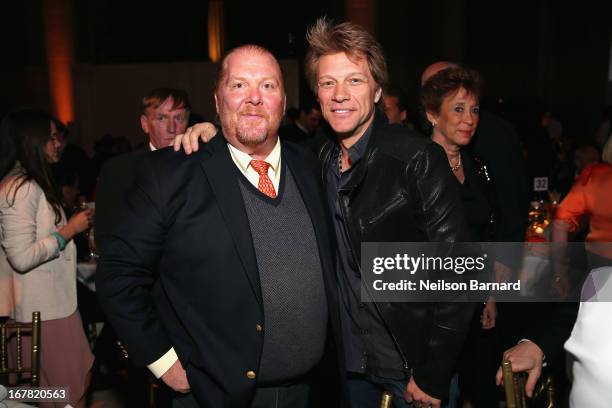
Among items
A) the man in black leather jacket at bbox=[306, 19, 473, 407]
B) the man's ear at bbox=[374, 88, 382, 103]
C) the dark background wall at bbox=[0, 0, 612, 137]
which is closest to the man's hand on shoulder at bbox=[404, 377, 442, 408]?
the man in black leather jacket at bbox=[306, 19, 473, 407]

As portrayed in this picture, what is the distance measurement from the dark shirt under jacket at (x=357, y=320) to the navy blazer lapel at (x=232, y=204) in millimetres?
371

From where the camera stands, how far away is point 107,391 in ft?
11.9

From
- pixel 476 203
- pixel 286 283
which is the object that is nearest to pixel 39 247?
pixel 286 283

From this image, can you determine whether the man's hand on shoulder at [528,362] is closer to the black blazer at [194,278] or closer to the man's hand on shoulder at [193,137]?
the black blazer at [194,278]

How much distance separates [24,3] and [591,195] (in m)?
12.9

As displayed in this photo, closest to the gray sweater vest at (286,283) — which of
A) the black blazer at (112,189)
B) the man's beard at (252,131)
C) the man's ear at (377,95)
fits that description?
the man's beard at (252,131)

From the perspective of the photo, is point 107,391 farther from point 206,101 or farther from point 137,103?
point 137,103

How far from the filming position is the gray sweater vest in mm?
1687

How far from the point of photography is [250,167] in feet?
5.88

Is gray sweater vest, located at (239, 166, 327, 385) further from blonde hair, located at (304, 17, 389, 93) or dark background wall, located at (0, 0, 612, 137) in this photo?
dark background wall, located at (0, 0, 612, 137)

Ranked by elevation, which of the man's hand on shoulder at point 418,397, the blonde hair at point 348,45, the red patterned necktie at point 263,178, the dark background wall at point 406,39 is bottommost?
the man's hand on shoulder at point 418,397

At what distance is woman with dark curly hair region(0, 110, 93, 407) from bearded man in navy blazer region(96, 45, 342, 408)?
1072mm

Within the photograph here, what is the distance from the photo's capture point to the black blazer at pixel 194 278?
64.6 inches

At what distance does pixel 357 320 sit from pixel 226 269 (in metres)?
0.52
